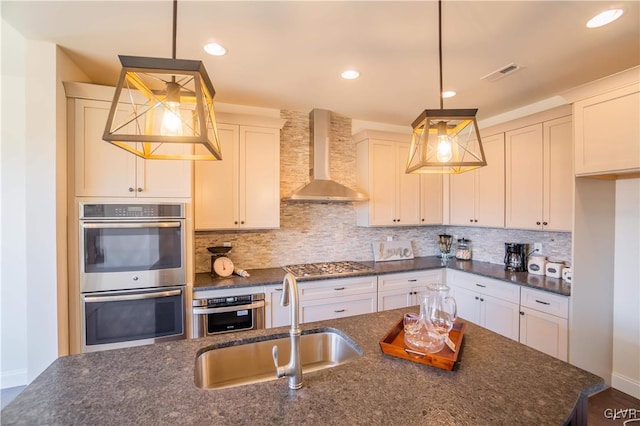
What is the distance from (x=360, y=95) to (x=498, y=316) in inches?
Result: 103

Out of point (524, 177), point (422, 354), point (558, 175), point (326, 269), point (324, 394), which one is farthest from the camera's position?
point (326, 269)

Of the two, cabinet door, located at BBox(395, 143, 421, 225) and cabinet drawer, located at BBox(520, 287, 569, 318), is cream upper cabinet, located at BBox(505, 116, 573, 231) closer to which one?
cabinet drawer, located at BBox(520, 287, 569, 318)

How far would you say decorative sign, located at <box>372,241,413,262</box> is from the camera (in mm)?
3801

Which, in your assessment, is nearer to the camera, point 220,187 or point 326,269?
point 220,187

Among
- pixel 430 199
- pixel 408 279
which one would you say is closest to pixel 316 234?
pixel 408 279

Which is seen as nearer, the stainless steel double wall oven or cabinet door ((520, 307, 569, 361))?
the stainless steel double wall oven

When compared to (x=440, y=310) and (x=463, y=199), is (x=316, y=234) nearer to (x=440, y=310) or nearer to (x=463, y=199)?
(x=463, y=199)

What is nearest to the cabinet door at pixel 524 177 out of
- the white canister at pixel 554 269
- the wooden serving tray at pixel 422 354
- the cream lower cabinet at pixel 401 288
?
the white canister at pixel 554 269

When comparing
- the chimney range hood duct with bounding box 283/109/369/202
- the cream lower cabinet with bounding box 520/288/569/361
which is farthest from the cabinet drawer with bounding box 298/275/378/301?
the cream lower cabinet with bounding box 520/288/569/361

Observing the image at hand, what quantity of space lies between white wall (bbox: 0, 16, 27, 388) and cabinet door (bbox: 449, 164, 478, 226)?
457 cm

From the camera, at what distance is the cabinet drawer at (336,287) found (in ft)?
9.29

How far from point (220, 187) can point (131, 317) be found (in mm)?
1320

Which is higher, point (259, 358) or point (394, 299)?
point (259, 358)

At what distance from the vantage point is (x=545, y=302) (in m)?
2.60
